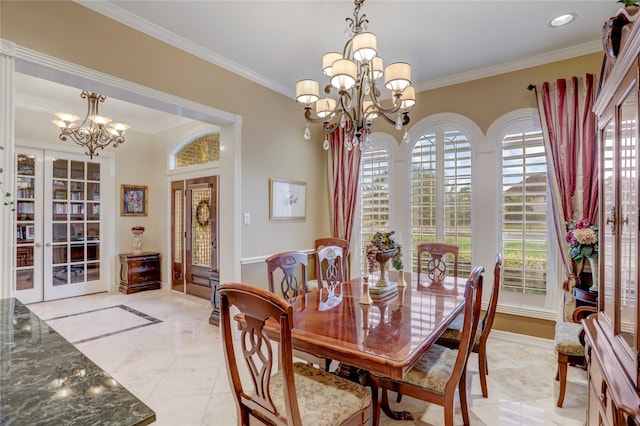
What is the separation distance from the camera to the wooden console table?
5.38 meters

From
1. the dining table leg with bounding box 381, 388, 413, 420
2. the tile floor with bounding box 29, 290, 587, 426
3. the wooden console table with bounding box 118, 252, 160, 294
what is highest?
the wooden console table with bounding box 118, 252, 160, 294

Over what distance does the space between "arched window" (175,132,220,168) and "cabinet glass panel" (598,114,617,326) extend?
464cm

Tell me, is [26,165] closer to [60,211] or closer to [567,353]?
[60,211]

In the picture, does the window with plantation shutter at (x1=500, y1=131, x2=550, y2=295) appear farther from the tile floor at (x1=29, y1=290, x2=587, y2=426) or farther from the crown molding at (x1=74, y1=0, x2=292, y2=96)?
the crown molding at (x1=74, y1=0, x2=292, y2=96)

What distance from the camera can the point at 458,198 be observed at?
11.8 feet

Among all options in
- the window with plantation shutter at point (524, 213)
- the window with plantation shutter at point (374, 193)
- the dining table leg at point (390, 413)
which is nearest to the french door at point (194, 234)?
the window with plantation shutter at point (374, 193)

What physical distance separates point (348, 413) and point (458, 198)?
2828 millimetres

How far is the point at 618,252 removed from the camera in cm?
128

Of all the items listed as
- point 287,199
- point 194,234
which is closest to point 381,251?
point 287,199

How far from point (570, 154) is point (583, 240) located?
3.02ft

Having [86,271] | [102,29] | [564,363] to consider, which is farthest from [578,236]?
[86,271]

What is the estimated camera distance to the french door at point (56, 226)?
4.66 m

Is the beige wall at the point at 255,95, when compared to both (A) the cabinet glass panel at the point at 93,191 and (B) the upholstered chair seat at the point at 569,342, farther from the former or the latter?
(A) the cabinet glass panel at the point at 93,191

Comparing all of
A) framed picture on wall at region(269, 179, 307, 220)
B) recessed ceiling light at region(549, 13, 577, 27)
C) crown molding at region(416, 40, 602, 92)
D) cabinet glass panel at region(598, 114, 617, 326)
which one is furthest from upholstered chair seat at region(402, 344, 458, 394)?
→ crown molding at region(416, 40, 602, 92)
